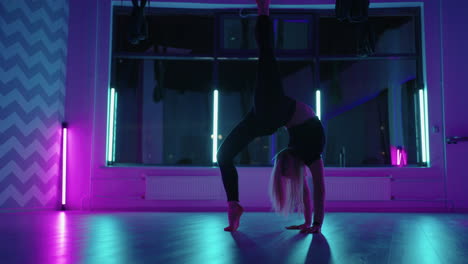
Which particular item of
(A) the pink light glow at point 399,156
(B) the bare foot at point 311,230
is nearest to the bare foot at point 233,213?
(B) the bare foot at point 311,230

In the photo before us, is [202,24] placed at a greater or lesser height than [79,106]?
greater

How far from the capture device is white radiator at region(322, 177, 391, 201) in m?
5.47

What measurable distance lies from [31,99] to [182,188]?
7.35 ft

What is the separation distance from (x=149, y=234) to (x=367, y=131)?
5662 mm

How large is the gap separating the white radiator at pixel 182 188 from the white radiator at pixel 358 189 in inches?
58.6

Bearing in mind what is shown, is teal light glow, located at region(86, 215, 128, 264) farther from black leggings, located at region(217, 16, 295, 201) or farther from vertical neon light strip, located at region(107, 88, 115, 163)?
vertical neon light strip, located at region(107, 88, 115, 163)

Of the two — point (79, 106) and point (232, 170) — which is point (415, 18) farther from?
point (79, 106)

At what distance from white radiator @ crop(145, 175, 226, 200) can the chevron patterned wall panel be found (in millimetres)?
1273

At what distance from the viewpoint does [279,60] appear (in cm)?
620

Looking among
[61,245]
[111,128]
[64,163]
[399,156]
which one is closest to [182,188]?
[111,128]

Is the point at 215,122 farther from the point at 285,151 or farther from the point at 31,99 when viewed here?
the point at 285,151

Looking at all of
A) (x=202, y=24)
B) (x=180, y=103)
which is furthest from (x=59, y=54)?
(x=180, y=103)

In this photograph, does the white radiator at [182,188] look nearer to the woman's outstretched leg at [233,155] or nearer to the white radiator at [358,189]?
the white radiator at [358,189]

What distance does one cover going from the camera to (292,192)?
2.83 meters
